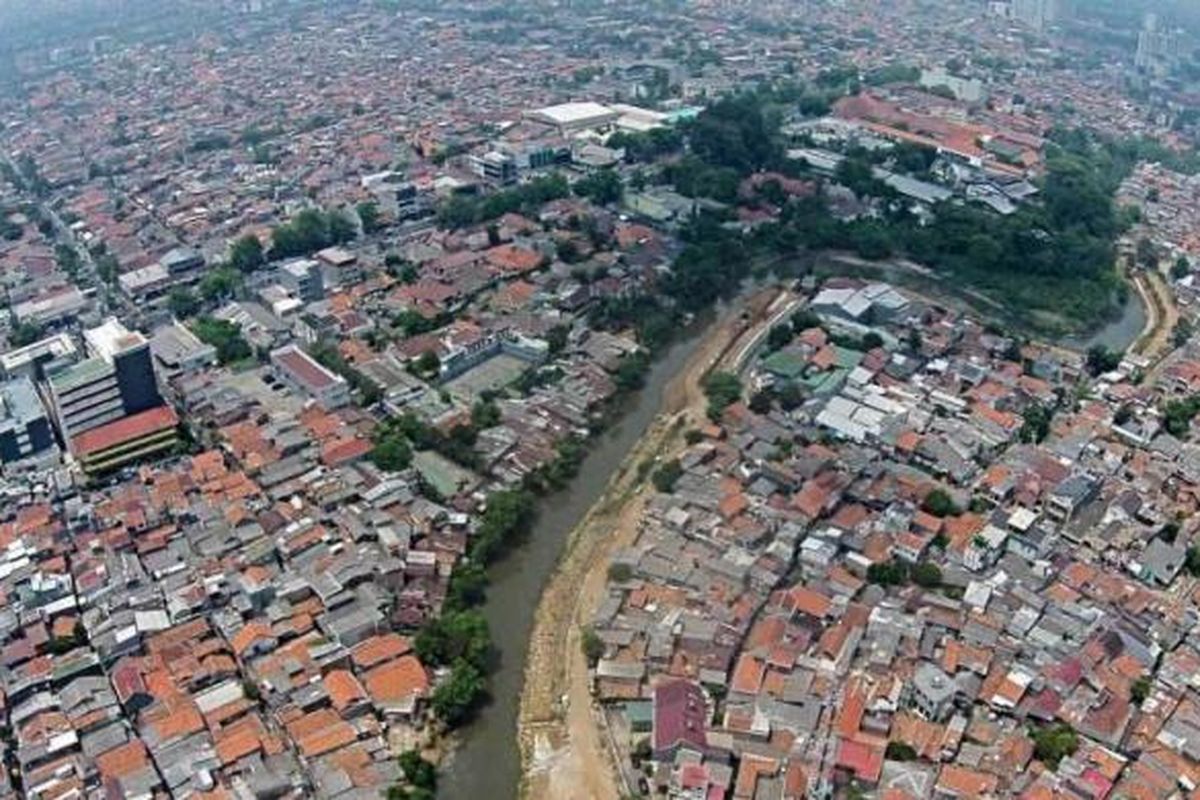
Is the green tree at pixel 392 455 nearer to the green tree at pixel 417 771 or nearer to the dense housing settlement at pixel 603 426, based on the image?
the dense housing settlement at pixel 603 426

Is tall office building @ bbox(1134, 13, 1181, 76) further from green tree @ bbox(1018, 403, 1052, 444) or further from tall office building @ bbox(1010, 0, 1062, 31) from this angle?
green tree @ bbox(1018, 403, 1052, 444)

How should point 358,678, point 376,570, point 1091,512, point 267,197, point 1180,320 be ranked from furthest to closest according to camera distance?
point 267,197, point 1180,320, point 1091,512, point 376,570, point 358,678

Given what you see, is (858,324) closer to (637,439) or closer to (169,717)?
(637,439)

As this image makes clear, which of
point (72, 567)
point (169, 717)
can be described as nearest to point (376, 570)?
point (169, 717)

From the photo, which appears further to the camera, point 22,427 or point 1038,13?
point 1038,13

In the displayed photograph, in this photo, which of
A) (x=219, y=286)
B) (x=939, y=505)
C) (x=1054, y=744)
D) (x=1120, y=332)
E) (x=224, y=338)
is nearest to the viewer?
(x=1054, y=744)

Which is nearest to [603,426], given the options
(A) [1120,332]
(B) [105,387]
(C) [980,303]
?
(B) [105,387]

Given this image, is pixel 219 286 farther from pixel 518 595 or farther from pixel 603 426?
pixel 518 595
